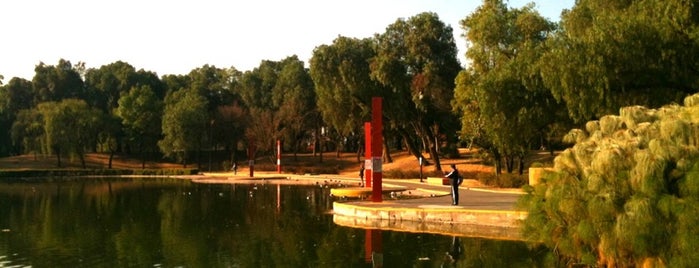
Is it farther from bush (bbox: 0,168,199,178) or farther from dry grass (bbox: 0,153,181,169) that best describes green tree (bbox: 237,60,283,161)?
dry grass (bbox: 0,153,181,169)

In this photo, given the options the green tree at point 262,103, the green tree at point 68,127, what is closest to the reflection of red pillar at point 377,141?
the green tree at point 262,103

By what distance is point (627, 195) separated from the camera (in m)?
13.4

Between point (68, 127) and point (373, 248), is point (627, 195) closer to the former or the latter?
point (373, 248)

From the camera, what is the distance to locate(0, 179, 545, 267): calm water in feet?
55.5

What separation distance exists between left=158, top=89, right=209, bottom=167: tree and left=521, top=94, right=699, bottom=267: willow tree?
211ft

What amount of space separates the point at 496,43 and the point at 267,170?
35336 millimetres

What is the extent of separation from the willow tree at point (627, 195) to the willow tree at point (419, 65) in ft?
120

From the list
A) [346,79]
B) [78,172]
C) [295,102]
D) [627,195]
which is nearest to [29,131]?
[78,172]

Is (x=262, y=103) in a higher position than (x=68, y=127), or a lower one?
higher

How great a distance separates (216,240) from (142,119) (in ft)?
217

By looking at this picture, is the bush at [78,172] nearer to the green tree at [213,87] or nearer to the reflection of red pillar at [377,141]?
the green tree at [213,87]

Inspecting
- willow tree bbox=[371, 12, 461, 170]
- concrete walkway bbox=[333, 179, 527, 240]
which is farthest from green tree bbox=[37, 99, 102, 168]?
concrete walkway bbox=[333, 179, 527, 240]

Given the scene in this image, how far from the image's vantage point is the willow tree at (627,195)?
12.6 meters

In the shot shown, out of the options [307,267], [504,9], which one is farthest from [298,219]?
[504,9]
